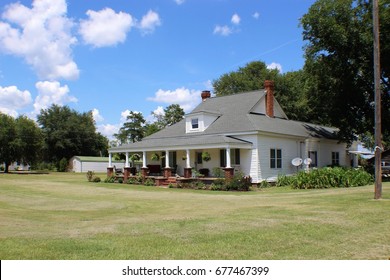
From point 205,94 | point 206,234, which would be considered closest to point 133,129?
point 205,94

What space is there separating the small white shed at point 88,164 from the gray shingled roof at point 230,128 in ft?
125

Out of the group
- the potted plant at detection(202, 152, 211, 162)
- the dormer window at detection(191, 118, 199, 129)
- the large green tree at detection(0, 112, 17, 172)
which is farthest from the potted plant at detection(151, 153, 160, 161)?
the large green tree at detection(0, 112, 17, 172)

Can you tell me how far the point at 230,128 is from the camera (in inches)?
1216

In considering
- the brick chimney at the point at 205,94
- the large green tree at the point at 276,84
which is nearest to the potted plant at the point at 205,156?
the brick chimney at the point at 205,94

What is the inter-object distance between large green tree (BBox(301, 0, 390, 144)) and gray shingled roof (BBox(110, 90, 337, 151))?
358 centimetres

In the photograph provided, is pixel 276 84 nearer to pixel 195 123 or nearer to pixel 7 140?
pixel 195 123

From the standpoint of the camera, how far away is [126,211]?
46.5ft

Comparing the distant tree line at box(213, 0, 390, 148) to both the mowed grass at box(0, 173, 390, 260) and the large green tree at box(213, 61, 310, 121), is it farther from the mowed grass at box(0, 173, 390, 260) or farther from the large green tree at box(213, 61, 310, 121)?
the mowed grass at box(0, 173, 390, 260)

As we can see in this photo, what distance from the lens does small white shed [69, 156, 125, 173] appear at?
240 feet

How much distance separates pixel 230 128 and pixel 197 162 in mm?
3968

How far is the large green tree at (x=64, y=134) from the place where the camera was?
80.3 m

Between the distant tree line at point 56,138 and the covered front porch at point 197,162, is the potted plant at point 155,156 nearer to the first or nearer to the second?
the covered front porch at point 197,162

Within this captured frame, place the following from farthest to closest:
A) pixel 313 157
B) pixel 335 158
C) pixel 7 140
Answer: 1. pixel 7 140
2. pixel 335 158
3. pixel 313 157
